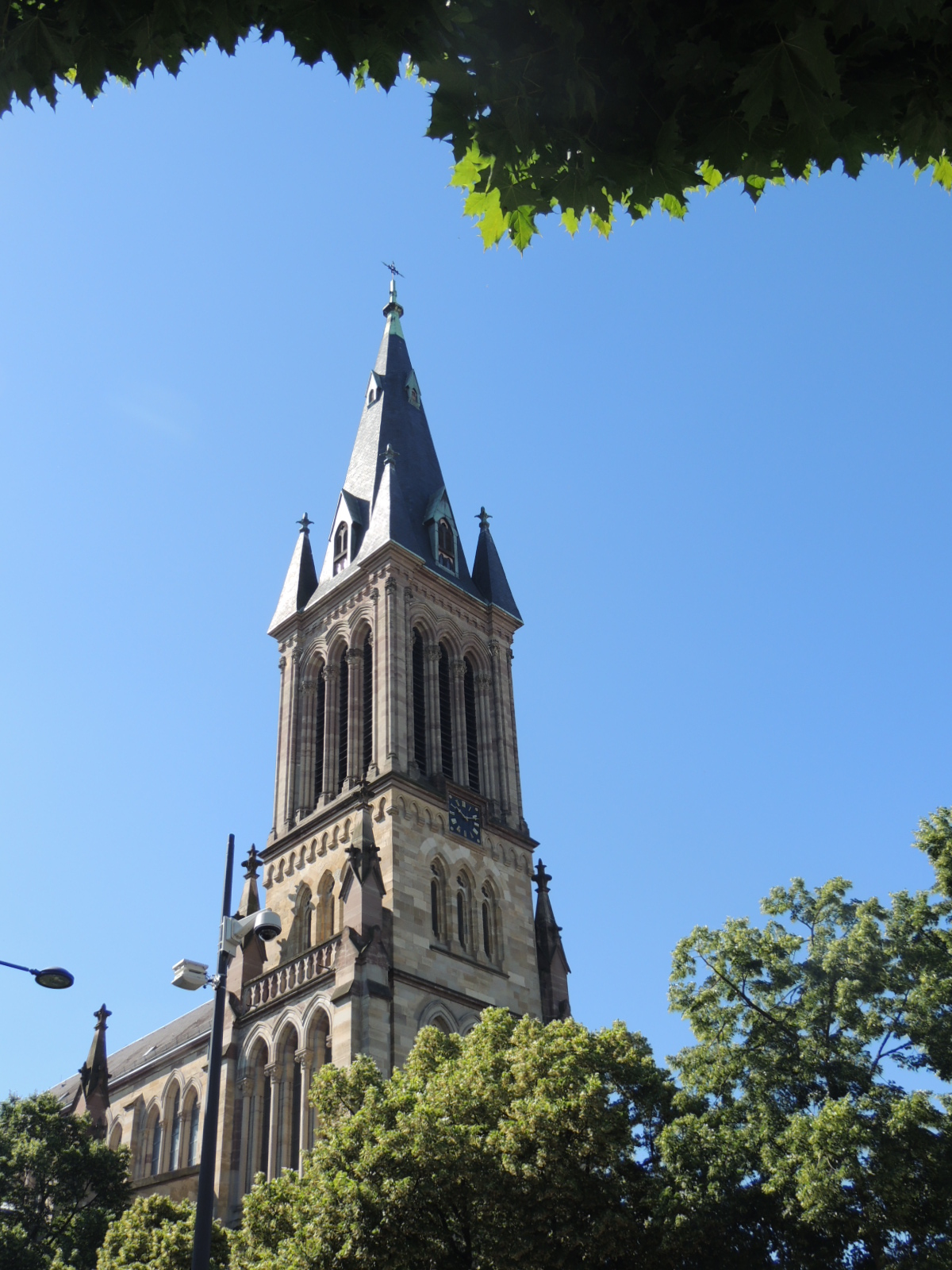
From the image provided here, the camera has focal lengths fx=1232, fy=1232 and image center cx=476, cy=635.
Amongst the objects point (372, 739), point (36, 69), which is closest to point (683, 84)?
point (36, 69)

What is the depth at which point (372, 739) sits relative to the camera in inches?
1563

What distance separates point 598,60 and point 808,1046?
18.1 m

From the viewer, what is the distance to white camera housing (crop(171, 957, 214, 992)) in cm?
1517

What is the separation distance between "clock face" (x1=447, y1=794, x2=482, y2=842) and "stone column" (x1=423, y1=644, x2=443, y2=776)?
3.69 ft

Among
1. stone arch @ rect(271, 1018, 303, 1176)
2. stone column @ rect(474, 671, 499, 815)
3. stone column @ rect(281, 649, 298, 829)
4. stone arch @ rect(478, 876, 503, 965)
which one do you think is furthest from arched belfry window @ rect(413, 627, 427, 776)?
stone arch @ rect(271, 1018, 303, 1176)

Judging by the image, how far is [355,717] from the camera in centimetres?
4038

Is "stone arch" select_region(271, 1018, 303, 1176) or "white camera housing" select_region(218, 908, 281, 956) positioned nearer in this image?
"white camera housing" select_region(218, 908, 281, 956)

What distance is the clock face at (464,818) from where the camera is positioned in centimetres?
3825

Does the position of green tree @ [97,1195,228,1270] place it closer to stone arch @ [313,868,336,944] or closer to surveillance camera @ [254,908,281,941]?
stone arch @ [313,868,336,944]

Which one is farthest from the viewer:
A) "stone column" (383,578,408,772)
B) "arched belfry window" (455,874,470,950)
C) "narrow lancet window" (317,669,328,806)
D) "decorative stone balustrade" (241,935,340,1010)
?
"narrow lancet window" (317,669,328,806)

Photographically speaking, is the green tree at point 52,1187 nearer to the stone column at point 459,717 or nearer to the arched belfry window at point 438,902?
the arched belfry window at point 438,902

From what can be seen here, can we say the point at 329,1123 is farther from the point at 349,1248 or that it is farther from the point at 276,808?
the point at 276,808

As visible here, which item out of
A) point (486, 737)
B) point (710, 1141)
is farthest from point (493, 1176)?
point (486, 737)

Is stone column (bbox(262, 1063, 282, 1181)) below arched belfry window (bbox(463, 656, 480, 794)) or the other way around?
below
